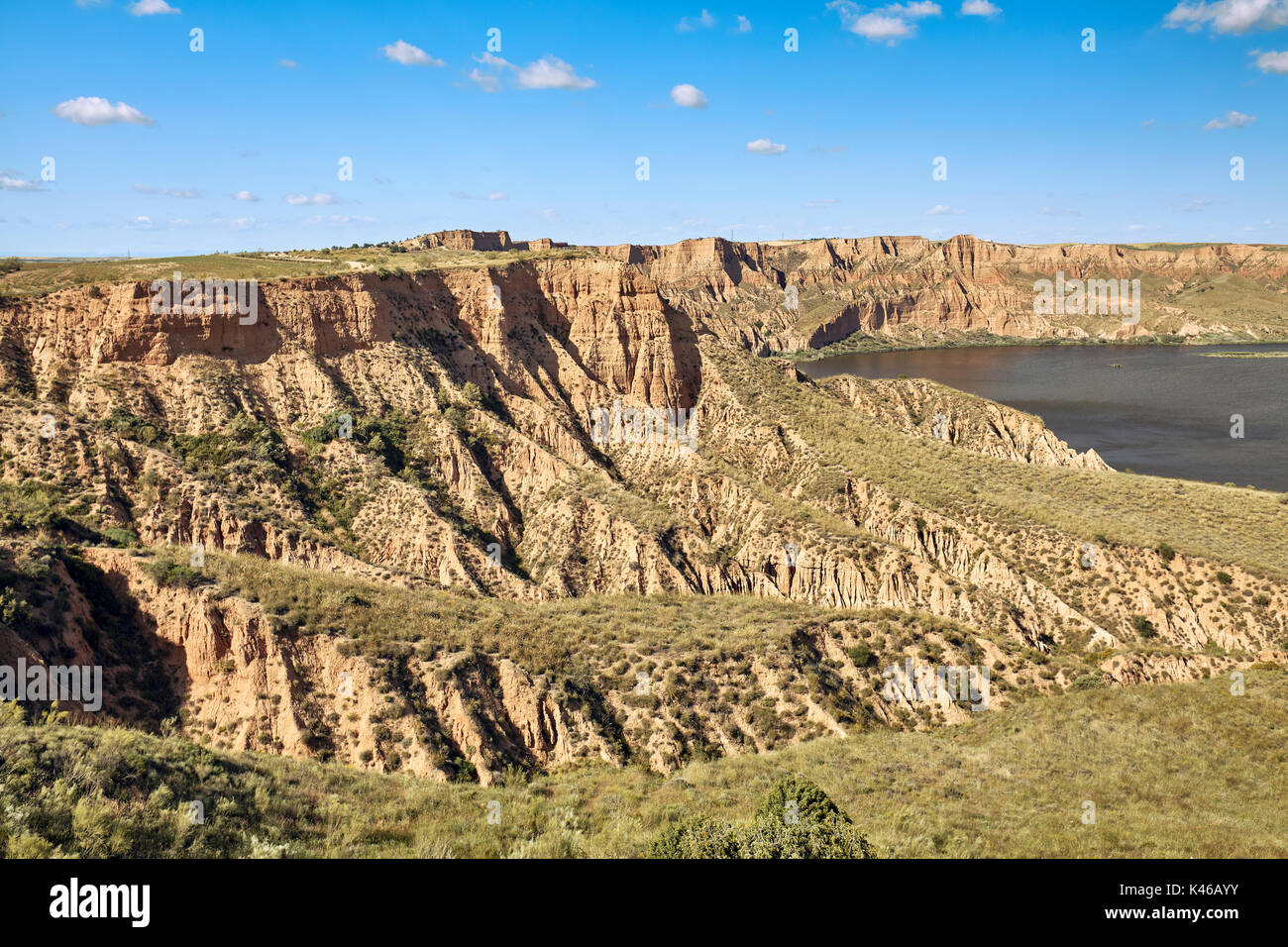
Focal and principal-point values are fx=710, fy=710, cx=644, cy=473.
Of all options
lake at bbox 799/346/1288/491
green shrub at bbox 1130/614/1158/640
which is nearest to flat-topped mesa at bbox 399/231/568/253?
lake at bbox 799/346/1288/491

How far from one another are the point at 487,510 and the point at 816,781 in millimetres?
32632

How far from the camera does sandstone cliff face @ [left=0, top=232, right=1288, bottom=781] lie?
24516 mm

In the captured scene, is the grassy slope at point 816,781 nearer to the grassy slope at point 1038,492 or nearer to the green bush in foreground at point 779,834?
the green bush in foreground at point 779,834

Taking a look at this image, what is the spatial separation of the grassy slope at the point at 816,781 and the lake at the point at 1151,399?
71.7 m

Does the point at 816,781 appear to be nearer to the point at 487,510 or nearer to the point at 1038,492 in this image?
the point at 487,510

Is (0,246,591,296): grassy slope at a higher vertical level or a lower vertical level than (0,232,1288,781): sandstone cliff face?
higher

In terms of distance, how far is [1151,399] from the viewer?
130 m

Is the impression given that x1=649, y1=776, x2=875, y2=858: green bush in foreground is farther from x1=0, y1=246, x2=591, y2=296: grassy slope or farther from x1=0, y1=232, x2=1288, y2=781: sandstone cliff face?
x1=0, y1=246, x2=591, y2=296: grassy slope

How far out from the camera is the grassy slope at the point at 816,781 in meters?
10.7

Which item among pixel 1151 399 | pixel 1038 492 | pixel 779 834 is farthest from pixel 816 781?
pixel 1151 399

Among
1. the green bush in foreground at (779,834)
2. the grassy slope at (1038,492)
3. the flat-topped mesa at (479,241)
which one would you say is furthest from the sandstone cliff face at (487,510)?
the flat-topped mesa at (479,241)

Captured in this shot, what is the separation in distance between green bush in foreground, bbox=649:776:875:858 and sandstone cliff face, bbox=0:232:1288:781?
9980 millimetres

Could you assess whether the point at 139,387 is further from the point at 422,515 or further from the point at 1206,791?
the point at 1206,791
